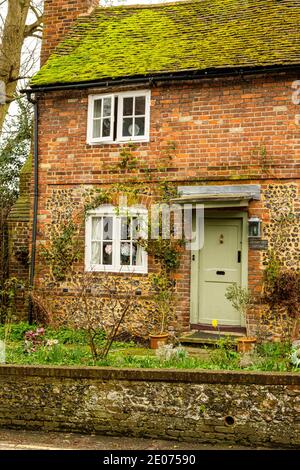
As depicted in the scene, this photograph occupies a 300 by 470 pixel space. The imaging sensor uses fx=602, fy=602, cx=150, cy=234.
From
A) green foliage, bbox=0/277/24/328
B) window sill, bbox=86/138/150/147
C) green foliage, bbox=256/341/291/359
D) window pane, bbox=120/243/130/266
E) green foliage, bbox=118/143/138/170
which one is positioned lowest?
green foliage, bbox=256/341/291/359

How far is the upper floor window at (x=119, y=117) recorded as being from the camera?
44.8 ft

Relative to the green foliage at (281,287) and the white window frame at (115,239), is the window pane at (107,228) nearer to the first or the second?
the white window frame at (115,239)

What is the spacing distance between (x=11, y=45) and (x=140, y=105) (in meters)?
7.87

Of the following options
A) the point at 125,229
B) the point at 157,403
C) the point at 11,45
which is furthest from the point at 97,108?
the point at 157,403

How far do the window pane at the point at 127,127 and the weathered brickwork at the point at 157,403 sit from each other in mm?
7324

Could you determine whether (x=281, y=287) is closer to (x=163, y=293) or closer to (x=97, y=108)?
(x=163, y=293)

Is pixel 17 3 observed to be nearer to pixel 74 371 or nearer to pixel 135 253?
pixel 135 253

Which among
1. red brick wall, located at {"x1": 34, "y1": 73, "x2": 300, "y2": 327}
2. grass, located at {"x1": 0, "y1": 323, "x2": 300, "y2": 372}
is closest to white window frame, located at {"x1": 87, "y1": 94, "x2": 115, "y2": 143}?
red brick wall, located at {"x1": 34, "y1": 73, "x2": 300, "y2": 327}

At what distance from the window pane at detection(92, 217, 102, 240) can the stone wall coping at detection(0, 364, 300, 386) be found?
618 cm

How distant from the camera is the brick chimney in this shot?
16094 mm

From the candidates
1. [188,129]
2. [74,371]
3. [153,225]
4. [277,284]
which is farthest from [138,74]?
[74,371]

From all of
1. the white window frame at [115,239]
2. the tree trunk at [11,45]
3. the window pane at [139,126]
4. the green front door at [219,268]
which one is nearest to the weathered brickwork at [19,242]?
the white window frame at [115,239]

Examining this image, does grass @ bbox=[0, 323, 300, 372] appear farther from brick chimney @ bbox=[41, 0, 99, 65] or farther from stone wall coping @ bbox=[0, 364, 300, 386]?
brick chimney @ bbox=[41, 0, 99, 65]

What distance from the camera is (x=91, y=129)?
1405 cm
